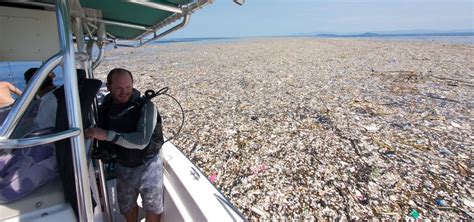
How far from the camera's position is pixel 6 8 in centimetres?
180

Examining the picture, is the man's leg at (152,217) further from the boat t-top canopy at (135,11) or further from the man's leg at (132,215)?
the boat t-top canopy at (135,11)

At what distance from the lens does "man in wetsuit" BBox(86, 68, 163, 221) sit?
192 cm

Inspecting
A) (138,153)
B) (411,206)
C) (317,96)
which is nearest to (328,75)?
(317,96)

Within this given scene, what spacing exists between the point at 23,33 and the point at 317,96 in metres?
7.64

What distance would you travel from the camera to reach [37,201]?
4.47 ft

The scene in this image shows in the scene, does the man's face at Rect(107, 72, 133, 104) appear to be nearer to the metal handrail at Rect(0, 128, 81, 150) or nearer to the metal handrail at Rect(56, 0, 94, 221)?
the metal handrail at Rect(56, 0, 94, 221)

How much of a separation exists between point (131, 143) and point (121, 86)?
405mm

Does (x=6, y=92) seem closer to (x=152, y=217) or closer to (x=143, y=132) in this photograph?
(x=143, y=132)

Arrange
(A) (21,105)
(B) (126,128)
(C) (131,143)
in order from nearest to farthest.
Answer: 1. (A) (21,105)
2. (C) (131,143)
3. (B) (126,128)

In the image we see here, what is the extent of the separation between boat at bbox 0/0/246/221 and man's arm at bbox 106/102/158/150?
26 centimetres

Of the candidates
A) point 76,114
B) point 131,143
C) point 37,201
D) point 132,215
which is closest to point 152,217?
point 132,215

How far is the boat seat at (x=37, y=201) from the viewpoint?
1315 millimetres

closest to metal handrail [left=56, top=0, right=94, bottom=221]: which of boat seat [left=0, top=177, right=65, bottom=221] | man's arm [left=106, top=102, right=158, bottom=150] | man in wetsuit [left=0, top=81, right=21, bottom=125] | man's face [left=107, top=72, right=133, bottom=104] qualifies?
boat seat [left=0, top=177, right=65, bottom=221]

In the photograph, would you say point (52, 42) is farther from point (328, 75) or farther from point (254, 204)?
point (328, 75)
